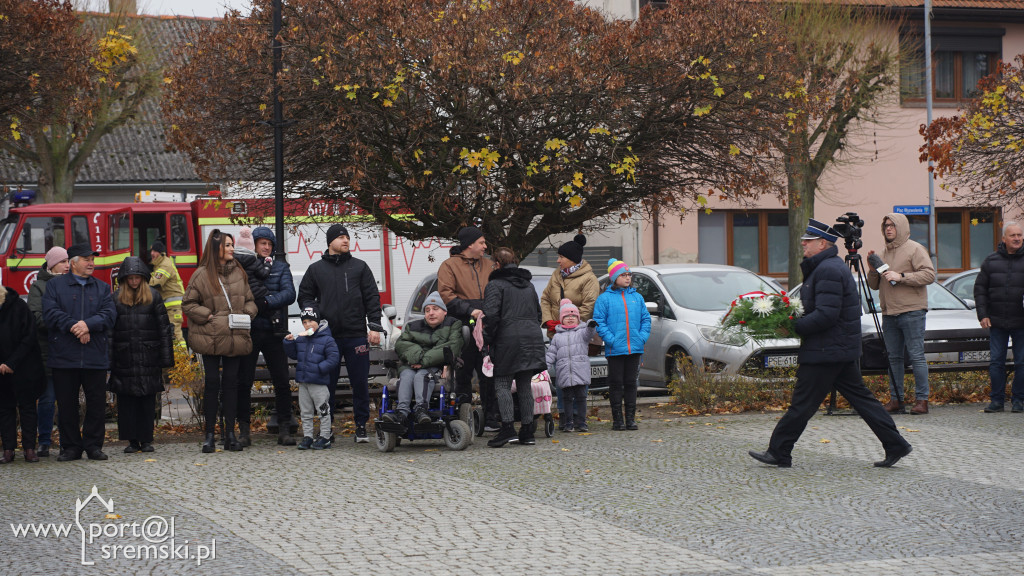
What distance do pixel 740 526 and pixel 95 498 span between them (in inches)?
169

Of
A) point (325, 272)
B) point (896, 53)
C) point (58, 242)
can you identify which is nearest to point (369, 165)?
point (325, 272)

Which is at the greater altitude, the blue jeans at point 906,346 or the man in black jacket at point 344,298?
the man in black jacket at point 344,298

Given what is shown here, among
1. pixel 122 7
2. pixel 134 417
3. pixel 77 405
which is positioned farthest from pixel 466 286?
pixel 122 7

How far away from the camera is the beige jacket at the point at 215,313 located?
35.7ft

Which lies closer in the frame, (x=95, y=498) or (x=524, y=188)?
(x=95, y=498)

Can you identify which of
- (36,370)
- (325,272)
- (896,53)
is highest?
(896,53)

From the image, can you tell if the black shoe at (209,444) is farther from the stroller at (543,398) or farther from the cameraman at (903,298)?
the cameraman at (903,298)

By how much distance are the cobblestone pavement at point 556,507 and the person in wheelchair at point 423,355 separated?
1.30 ft

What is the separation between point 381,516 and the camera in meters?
7.69

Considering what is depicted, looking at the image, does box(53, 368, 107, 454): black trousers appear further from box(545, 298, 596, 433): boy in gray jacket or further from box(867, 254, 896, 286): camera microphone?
box(867, 254, 896, 286): camera microphone

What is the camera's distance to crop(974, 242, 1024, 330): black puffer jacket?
1305 centimetres

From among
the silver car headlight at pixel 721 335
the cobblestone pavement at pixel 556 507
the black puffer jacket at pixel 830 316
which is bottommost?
the cobblestone pavement at pixel 556 507

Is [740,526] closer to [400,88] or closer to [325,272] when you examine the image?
[325,272]

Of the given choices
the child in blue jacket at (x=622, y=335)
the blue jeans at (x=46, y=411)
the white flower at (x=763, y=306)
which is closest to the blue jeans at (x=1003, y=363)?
the white flower at (x=763, y=306)
